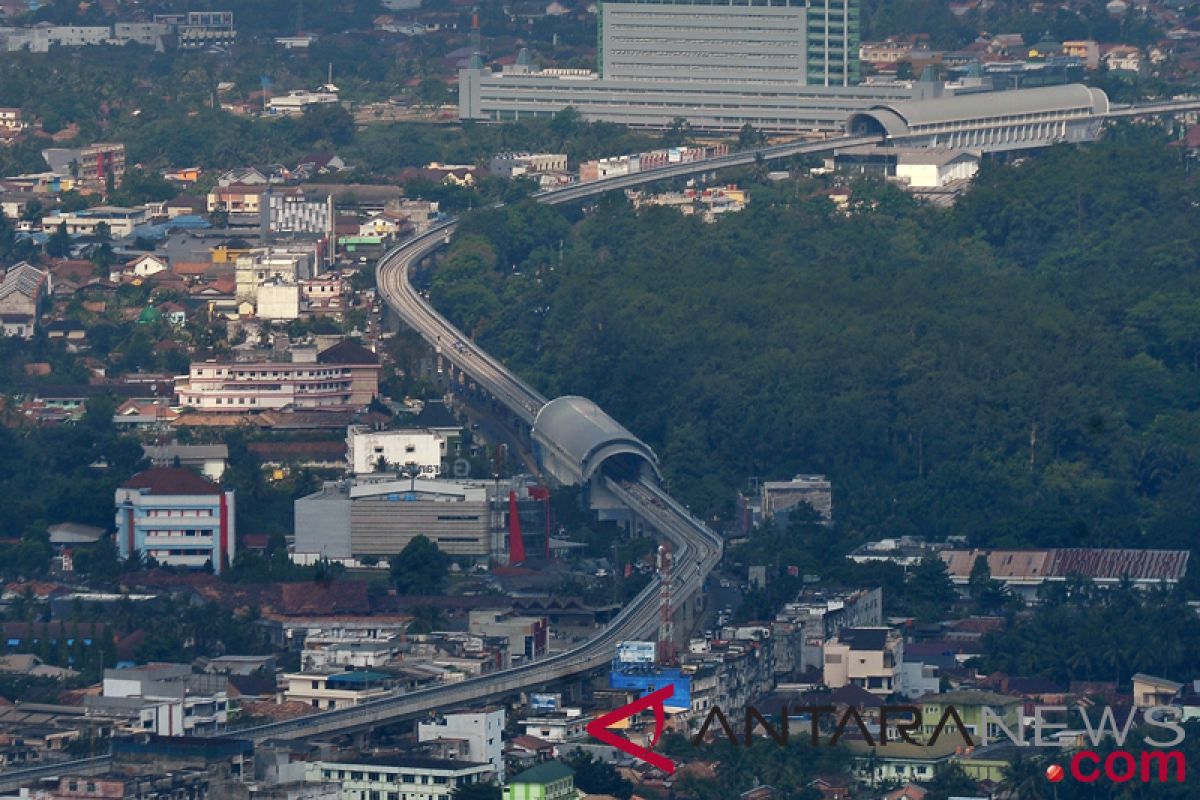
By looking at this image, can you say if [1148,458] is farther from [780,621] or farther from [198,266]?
[198,266]

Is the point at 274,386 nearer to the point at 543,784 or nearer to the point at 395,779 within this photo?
the point at 395,779

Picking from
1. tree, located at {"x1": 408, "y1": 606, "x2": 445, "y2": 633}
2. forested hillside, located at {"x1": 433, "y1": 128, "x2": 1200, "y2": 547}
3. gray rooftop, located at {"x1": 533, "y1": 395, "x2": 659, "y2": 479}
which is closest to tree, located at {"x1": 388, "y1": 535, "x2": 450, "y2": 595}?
tree, located at {"x1": 408, "y1": 606, "x2": 445, "y2": 633}

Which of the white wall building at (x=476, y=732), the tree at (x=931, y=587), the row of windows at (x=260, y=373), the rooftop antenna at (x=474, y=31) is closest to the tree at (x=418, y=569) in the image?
the tree at (x=931, y=587)

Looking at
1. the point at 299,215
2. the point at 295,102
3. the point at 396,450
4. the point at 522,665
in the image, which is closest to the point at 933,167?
the point at 299,215

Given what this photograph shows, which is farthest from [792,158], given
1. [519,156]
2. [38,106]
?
[38,106]

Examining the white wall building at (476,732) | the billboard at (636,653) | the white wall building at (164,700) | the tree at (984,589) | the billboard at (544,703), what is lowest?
the tree at (984,589)

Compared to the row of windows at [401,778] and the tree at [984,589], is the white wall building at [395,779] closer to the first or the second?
the row of windows at [401,778]
